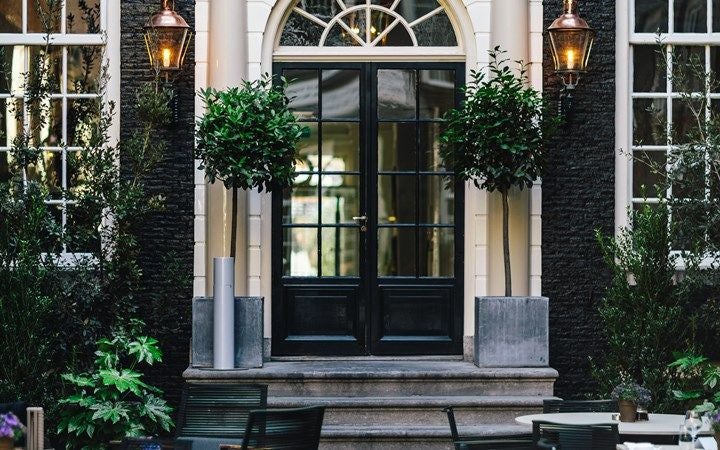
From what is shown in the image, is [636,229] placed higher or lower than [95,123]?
lower

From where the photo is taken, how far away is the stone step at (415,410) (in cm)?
1047

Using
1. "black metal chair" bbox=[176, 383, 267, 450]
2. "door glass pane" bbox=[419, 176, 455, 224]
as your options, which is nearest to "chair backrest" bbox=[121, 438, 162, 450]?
"black metal chair" bbox=[176, 383, 267, 450]

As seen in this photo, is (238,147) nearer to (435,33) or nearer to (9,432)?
(435,33)

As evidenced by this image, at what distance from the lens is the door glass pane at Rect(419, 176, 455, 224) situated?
11680mm

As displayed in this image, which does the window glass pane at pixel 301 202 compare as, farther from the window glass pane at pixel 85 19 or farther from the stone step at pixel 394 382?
the window glass pane at pixel 85 19

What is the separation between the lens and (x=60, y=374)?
1064 cm

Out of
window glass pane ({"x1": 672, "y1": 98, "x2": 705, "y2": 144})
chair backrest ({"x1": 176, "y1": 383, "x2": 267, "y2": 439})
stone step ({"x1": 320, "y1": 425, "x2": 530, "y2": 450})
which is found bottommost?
stone step ({"x1": 320, "y1": 425, "x2": 530, "y2": 450})

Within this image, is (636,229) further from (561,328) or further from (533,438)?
(533,438)

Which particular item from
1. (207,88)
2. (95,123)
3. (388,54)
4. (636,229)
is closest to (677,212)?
(636,229)

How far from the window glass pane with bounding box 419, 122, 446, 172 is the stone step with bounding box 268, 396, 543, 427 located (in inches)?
82.5

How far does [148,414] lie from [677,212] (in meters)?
→ 4.16

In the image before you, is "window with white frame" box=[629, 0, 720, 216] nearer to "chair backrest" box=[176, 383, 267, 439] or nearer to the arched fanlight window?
the arched fanlight window

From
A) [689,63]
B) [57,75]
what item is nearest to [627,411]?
[689,63]

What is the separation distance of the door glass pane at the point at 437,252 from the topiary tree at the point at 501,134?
2.43 ft
